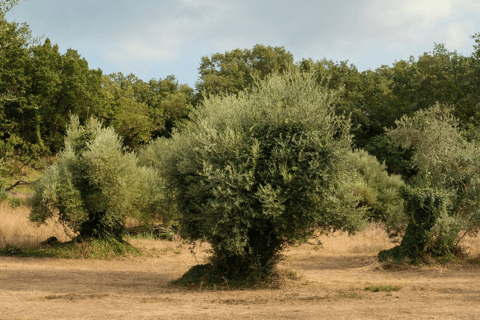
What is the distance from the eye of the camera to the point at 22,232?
22.6 metres

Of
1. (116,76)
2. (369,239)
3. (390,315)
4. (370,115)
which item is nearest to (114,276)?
(390,315)

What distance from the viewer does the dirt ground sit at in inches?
365

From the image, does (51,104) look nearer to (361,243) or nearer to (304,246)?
(304,246)

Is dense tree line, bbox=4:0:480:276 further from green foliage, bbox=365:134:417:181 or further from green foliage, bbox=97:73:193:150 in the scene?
green foliage, bbox=97:73:193:150

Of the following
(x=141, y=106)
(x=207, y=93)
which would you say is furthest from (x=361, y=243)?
(x=141, y=106)

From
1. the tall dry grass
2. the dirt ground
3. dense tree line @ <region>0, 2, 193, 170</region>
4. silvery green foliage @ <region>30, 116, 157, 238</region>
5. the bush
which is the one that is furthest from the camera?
dense tree line @ <region>0, 2, 193, 170</region>

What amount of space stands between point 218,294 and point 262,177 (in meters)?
3.13

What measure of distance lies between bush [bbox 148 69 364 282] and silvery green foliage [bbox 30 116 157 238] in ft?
21.3

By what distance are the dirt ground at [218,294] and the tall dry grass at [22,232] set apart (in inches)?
122

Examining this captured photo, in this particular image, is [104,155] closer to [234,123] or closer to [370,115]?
[234,123]

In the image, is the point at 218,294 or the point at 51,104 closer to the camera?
the point at 218,294

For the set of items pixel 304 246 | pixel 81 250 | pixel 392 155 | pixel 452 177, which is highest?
pixel 392 155

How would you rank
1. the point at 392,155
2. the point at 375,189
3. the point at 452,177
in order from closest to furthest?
the point at 452,177, the point at 375,189, the point at 392,155

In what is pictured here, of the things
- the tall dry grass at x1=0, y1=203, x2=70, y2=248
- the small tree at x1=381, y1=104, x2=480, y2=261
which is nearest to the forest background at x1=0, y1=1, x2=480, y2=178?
the tall dry grass at x1=0, y1=203, x2=70, y2=248
